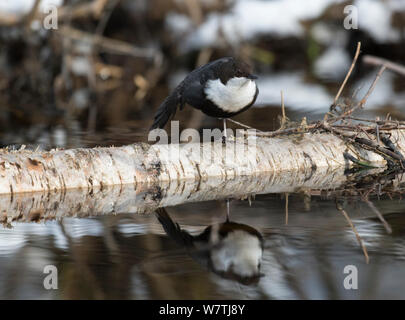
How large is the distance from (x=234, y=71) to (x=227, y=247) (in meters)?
1.68

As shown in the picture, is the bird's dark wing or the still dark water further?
Result: the bird's dark wing

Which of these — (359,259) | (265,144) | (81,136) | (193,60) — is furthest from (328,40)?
(359,259)

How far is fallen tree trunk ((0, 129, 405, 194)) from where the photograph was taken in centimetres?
476

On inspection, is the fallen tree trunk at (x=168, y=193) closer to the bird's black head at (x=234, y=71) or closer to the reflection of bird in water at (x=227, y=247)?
the reflection of bird in water at (x=227, y=247)

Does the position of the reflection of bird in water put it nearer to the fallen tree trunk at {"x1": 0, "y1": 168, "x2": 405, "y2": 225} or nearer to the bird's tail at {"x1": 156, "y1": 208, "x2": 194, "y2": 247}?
the bird's tail at {"x1": 156, "y1": 208, "x2": 194, "y2": 247}

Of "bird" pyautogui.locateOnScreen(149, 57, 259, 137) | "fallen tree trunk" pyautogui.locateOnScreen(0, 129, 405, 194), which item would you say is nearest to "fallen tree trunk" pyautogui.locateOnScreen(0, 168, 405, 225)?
"fallen tree trunk" pyautogui.locateOnScreen(0, 129, 405, 194)

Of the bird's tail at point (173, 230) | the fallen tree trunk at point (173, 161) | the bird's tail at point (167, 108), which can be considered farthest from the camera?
the bird's tail at point (167, 108)

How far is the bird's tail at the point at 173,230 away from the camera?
3930 mm

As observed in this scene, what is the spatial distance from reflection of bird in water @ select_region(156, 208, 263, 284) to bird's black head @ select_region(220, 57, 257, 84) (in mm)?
1199

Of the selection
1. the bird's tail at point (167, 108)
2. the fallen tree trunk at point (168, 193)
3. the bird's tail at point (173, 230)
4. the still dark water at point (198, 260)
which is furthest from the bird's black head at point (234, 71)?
the bird's tail at point (173, 230)

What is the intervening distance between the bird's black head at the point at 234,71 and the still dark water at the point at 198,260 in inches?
Answer: 35.9
